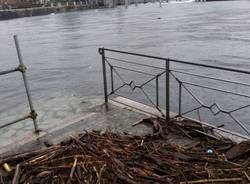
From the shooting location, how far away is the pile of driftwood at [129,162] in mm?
3922

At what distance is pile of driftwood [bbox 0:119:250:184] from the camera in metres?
3.92

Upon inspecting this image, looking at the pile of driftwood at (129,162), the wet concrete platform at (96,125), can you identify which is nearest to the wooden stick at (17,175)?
the pile of driftwood at (129,162)

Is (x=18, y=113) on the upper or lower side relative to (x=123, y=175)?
lower

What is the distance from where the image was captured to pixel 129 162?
13.9 ft

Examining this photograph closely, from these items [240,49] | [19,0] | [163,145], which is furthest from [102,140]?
[19,0]

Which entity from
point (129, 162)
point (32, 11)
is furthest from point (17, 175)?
point (32, 11)

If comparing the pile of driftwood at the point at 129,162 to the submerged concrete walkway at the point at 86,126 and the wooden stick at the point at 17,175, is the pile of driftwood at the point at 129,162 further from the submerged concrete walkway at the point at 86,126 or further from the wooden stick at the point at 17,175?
the submerged concrete walkway at the point at 86,126

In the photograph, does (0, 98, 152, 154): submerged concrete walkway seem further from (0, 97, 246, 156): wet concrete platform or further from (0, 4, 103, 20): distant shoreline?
(0, 4, 103, 20): distant shoreline

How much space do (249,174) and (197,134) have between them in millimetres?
1488

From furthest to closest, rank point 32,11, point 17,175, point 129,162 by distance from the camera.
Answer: point 32,11
point 129,162
point 17,175

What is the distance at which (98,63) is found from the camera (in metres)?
20.1

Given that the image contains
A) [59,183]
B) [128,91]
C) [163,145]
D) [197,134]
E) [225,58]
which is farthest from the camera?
[225,58]

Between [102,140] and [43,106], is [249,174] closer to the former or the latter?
[102,140]

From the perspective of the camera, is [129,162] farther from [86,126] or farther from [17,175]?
[86,126]
